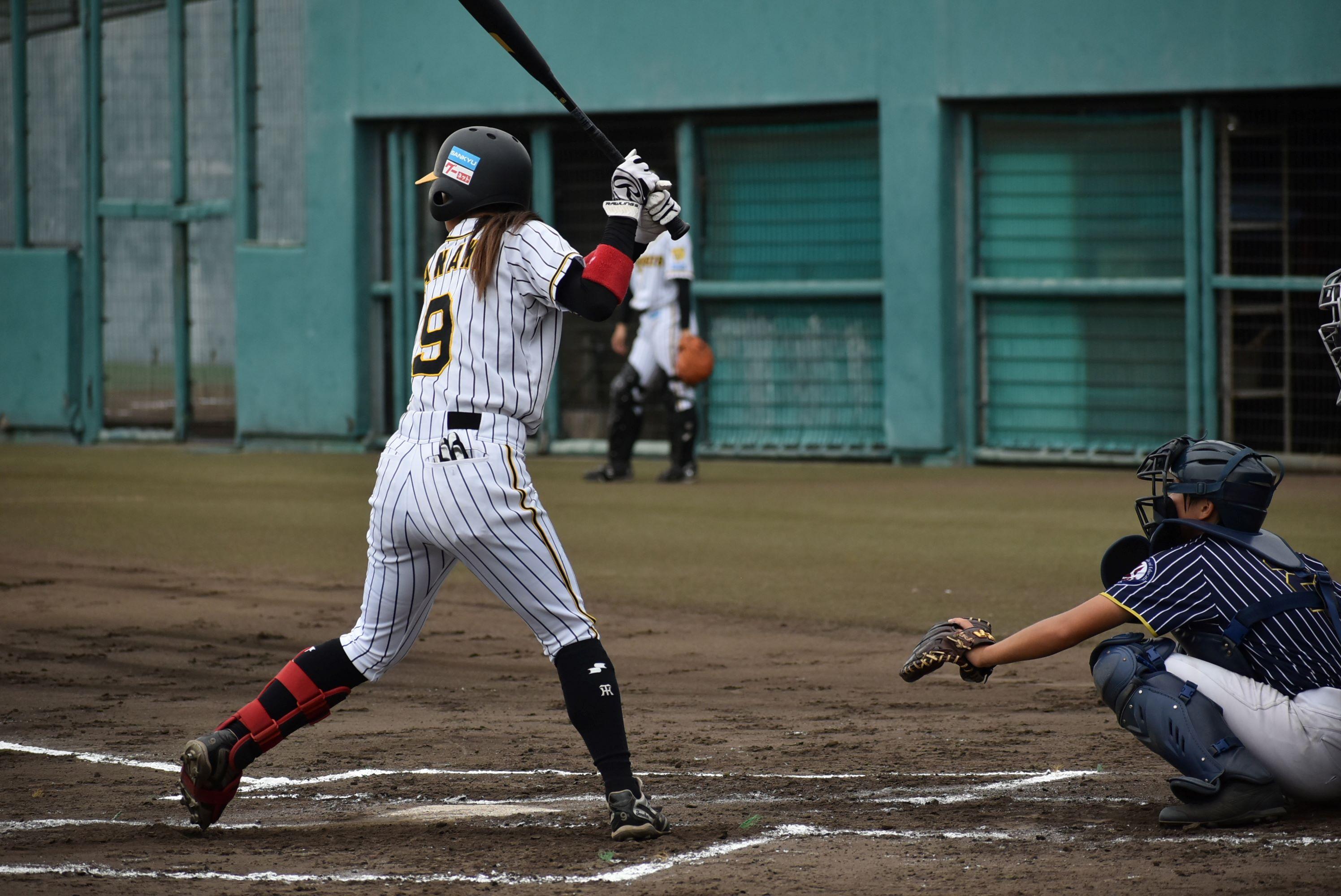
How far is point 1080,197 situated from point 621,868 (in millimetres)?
10969

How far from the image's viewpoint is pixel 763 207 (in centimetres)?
1496

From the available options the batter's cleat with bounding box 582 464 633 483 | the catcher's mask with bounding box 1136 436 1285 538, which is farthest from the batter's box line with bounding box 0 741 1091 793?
the batter's cleat with bounding box 582 464 633 483

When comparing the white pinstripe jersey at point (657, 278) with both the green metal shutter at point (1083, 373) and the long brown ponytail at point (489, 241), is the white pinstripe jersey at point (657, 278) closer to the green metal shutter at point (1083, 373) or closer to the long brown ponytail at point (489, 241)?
the green metal shutter at point (1083, 373)

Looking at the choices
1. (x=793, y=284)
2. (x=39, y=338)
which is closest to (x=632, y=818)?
(x=793, y=284)

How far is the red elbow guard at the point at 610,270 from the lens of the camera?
13.9 ft

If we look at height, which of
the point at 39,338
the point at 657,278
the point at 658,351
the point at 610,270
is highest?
the point at 657,278

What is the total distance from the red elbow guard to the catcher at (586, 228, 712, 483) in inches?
324

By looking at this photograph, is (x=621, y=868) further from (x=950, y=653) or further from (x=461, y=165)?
(x=461, y=165)

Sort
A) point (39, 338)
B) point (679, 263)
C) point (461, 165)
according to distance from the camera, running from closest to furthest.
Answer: point (461, 165) < point (679, 263) < point (39, 338)

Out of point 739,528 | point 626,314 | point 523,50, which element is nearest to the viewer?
point 523,50

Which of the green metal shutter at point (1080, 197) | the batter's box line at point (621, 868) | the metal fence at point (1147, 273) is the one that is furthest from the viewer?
the green metal shutter at point (1080, 197)

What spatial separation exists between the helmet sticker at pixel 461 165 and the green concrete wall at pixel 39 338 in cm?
1404

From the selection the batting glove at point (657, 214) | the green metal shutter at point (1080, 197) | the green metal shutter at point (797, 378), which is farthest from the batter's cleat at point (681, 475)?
the batting glove at point (657, 214)

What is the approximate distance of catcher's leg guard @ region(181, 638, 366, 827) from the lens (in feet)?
14.1
